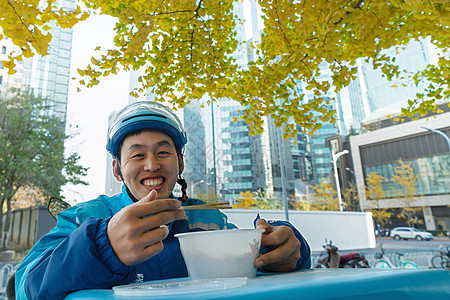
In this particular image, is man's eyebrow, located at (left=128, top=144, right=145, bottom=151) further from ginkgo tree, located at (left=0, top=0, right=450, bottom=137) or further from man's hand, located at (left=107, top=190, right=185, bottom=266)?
ginkgo tree, located at (left=0, top=0, right=450, bottom=137)

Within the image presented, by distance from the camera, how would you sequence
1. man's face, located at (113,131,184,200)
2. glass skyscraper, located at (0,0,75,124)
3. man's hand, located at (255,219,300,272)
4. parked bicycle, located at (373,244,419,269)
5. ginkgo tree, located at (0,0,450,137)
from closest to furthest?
man's hand, located at (255,219,300,272), man's face, located at (113,131,184,200), ginkgo tree, located at (0,0,450,137), parked bicycle, located at (373,244,419,269), glass skyscraper, located at (0,0,75,124)

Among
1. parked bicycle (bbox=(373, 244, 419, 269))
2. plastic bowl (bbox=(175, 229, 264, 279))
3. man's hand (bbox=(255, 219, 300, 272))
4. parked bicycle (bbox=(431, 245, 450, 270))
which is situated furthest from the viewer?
parked bicycle (bbox=(431, 245, 450, 270))

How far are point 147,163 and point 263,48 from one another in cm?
168

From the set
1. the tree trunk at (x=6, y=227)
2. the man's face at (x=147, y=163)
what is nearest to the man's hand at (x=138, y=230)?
the man's face at (x=147, y=163)

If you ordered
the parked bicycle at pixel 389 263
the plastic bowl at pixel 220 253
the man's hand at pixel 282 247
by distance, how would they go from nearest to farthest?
the plastic bowl at pixel 220 253, the man's hand at pixel 282 247, the parked bicycle at pixel 389 263

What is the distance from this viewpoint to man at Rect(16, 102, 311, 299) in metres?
0.38

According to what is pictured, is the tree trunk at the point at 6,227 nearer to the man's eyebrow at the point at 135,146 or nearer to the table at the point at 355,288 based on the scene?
the man's eyebrow at the point at 135,146

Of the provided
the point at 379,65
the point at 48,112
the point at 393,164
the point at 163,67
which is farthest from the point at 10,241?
the point at 393,164

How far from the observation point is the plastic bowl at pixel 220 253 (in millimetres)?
368

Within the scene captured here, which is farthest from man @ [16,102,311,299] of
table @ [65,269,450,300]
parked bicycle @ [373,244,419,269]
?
parked bicycle @ [373,244,419,269]

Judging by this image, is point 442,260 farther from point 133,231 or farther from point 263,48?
point 133,231

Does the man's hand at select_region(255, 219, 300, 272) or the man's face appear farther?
the man's face

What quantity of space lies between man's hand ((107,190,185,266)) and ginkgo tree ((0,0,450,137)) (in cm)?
122

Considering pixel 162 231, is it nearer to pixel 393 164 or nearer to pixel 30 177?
pixel 30 177
